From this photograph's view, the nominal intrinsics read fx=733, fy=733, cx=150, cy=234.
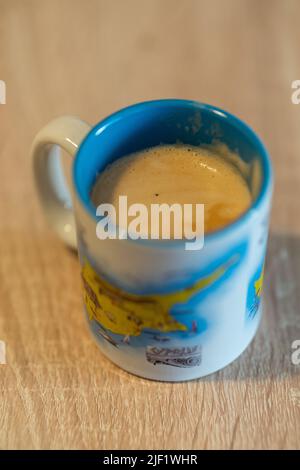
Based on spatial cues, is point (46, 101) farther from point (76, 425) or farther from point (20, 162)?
point (76, 425)

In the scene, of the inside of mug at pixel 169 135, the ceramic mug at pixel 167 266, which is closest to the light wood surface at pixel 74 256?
the ceramic mug at pixel 167 266

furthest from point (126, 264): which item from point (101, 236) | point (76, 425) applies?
point (76, 425)

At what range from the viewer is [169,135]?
1.94 ft

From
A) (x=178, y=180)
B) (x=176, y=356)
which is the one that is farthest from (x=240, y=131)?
(x=176, y=356)

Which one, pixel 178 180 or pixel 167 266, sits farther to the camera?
pixel 178 180

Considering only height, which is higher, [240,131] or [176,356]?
[240,131]

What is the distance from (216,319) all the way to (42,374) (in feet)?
0.51

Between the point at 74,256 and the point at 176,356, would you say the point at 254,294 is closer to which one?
the point at 176,356

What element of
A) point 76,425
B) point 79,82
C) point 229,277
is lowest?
point 76,425

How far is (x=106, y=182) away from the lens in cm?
58

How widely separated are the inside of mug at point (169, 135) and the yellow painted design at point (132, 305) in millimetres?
68

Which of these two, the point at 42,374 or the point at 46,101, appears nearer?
the point at 42,374

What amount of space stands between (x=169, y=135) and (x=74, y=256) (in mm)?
153

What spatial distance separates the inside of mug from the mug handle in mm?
27
